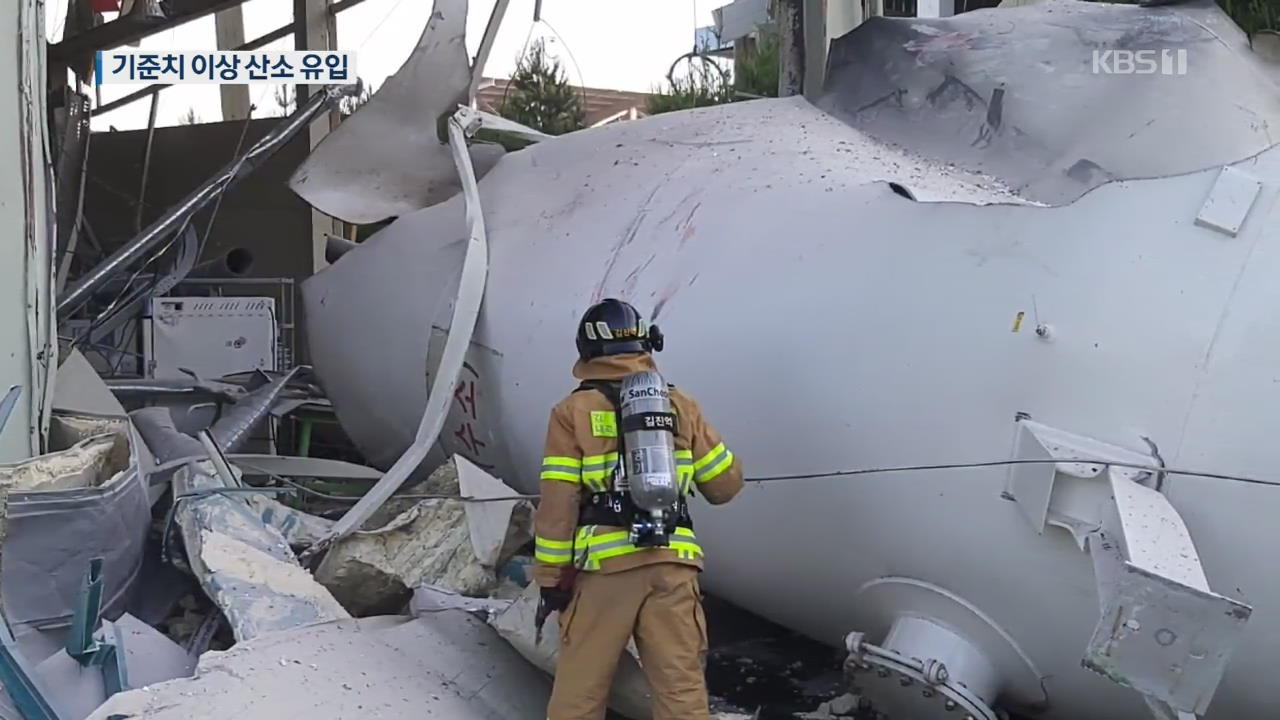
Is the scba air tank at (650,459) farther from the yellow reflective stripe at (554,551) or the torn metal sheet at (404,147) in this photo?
the torn metal sheet at (404,147)

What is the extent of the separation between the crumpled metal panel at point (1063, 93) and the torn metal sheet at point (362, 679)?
1929 mm

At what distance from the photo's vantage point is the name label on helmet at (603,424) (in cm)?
290

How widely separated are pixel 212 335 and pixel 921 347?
17.2 ft

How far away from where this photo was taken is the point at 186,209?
6.39m

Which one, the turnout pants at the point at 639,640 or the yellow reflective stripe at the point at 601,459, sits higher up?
the yellow reflective stripe at the point at 601,459

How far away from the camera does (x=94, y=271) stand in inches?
239

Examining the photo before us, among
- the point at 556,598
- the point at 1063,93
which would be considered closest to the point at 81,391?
the point at 556,598

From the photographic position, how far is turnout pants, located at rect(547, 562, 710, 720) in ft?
9.54

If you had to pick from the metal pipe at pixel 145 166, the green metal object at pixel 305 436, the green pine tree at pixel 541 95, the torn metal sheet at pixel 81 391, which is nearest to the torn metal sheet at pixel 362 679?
the torn metal sheet at pixel 81 391

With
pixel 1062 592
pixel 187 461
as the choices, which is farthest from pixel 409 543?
pixel 1062 592

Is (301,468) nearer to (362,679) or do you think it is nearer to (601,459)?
(362,679)

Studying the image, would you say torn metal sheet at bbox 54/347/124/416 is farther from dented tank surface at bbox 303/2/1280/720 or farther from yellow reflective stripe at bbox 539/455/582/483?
yellow reflective stripe at bbox 539/455/582/483

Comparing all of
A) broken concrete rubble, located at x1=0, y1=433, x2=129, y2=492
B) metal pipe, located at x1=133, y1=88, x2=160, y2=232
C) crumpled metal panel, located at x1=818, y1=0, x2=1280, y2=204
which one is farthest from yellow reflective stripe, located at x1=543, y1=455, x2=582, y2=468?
metal pipe, located at x1=133, y1=88, x2=160, y2=232

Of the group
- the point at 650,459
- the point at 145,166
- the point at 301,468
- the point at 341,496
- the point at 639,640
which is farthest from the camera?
the point at 145,166
